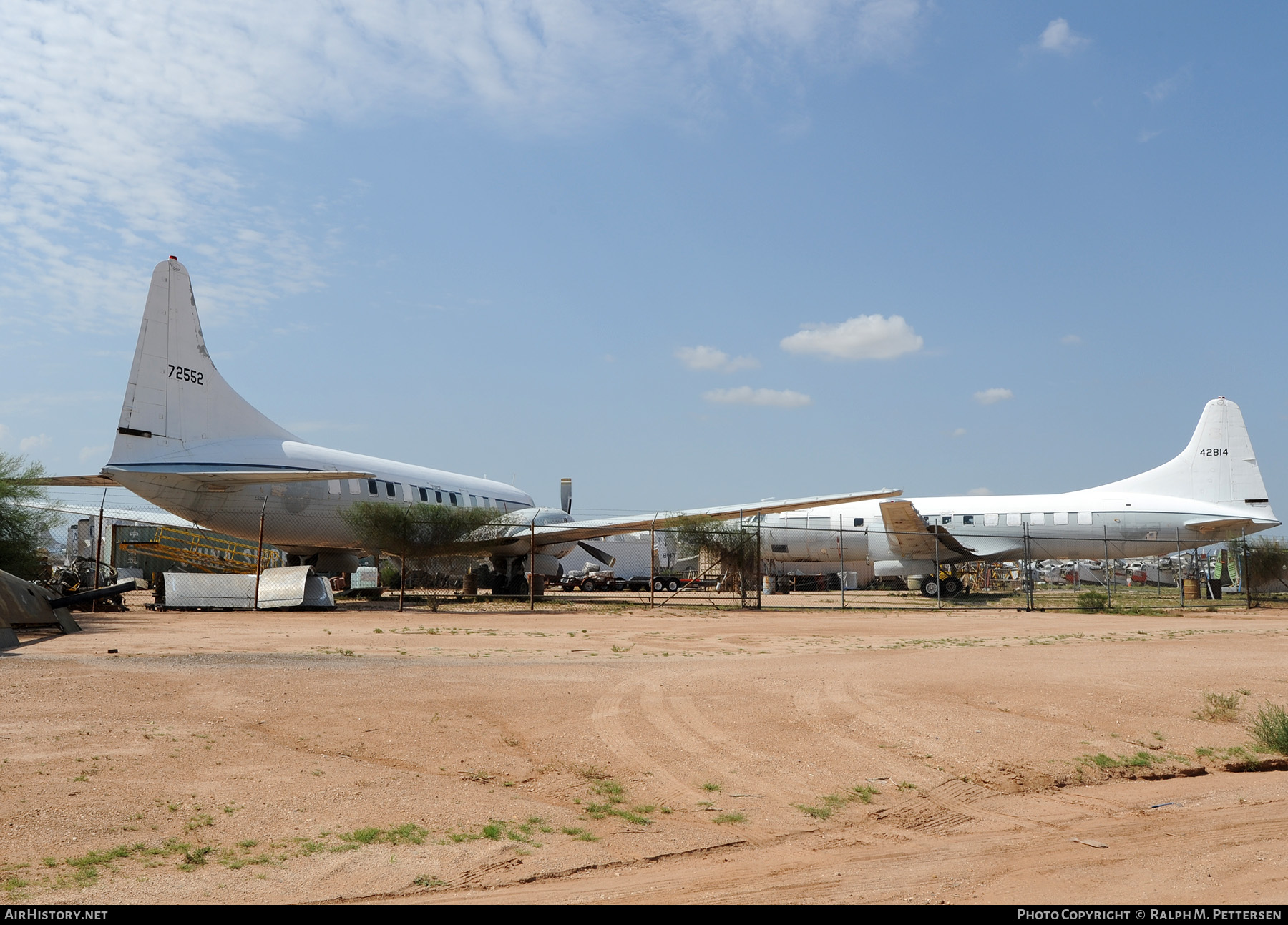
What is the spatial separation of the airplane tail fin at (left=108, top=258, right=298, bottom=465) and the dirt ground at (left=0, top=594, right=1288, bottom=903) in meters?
11.1

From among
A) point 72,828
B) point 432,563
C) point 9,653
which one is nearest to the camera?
point 72,828

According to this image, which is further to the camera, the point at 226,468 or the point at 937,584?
the point at 937,584

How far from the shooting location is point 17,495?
22406 mm

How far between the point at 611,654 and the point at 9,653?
7.96 metres

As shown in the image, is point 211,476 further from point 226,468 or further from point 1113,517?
point 1113,517

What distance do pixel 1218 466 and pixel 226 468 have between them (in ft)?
115

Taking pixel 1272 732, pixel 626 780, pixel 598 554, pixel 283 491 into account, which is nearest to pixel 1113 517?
pixel 598 554

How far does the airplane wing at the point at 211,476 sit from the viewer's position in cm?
2220

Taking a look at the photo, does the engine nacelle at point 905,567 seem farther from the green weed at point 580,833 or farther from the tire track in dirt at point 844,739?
the green weed at point 580,833

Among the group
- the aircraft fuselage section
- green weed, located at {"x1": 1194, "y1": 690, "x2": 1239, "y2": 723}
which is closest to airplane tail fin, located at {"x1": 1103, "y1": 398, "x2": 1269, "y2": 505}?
the aircraft fuselage section

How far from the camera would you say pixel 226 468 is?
2320 cm

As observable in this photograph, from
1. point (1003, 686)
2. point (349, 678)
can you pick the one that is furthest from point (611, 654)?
point (1003, 686)

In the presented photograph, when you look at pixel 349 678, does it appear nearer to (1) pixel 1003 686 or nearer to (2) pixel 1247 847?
(1) pixel 1003 686
